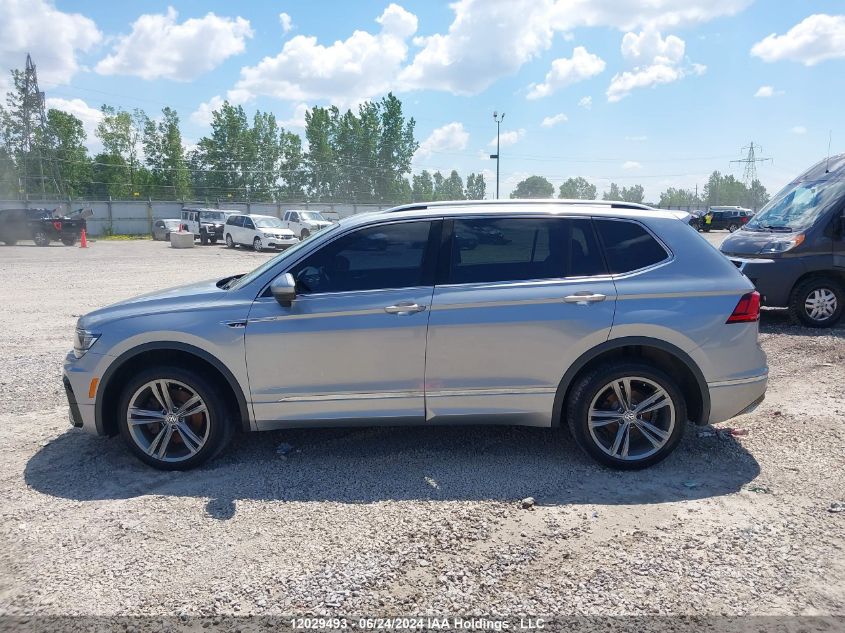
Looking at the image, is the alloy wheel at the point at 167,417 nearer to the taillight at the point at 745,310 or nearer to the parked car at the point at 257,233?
the taillight at the point at 745,310

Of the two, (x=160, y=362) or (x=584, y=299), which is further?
(x=160, y=362)

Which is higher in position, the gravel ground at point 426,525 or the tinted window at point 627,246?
the tinted window at point 627,246

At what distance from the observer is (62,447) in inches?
180

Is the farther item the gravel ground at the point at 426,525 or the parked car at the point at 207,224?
the parked car at the point at 207,224

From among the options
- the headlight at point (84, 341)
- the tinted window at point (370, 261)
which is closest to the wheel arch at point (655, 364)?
the tinted window at point (370, 261)

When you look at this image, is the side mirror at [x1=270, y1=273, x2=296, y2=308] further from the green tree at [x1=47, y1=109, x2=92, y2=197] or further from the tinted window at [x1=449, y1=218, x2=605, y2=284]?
the green tree at [x1=47, y1=109, x2=92, y2=197]

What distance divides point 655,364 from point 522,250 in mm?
1235

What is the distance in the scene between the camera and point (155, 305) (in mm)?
4168

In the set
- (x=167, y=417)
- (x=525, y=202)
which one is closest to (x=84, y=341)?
(x=167, y=417)

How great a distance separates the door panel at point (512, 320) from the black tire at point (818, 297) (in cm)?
609

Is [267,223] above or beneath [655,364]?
above

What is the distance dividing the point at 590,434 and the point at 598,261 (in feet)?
3.97

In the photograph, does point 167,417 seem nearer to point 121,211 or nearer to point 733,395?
point 733,395

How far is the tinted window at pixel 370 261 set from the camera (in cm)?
405
